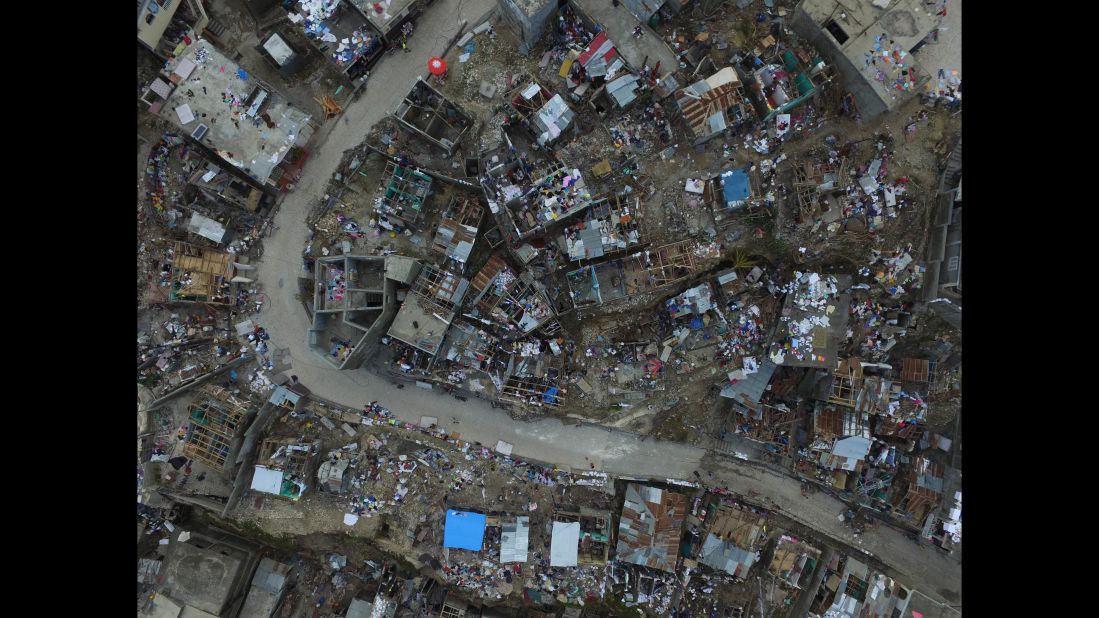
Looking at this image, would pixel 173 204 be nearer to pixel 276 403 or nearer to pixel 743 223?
pixel 276 403

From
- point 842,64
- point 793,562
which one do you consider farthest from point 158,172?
point 793,562

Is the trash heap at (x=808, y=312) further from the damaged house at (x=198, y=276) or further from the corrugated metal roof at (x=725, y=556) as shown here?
the damaged house at (x=198, y=276)

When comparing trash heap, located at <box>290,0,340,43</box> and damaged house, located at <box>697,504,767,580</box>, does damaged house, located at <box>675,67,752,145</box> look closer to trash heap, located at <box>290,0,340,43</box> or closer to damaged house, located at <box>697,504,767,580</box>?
trash heap, located at <box>290,0,340,43</box>

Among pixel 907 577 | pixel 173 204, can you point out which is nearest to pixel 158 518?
pixel 173 204

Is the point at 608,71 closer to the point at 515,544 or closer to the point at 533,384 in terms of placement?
the point at 533,384

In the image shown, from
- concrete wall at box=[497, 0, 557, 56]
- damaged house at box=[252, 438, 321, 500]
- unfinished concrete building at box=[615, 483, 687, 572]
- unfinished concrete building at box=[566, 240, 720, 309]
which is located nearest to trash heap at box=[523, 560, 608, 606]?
unfinished concrete building at box=[615, 483, 687, 572]

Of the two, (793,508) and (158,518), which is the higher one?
(793,508)
